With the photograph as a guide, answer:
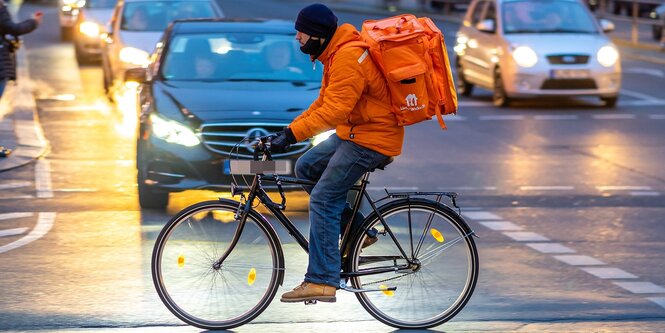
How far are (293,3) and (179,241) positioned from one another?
5175cm

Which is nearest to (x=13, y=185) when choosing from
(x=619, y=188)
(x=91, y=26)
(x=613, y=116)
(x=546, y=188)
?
(x=546, y=188)

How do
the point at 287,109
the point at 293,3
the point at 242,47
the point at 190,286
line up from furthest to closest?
the point at 293,3, the point at 242,47, the point at 287,109, the point at 190,286

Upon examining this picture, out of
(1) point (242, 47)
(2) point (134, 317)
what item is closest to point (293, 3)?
(1) point (242, 47)

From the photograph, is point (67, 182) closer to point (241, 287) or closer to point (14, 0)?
point (241, 287)

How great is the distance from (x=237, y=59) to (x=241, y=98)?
1.15 m

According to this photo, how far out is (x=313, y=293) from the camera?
690 centimetres

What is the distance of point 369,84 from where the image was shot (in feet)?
21.6

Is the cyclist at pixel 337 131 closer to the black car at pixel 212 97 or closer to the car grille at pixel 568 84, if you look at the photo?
the black car at pixel 212 97

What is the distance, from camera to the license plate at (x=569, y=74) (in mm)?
19781

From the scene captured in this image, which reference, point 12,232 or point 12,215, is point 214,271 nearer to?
point 12,232

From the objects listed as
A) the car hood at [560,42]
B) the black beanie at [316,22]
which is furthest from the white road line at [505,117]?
the black beanie at [316,22]

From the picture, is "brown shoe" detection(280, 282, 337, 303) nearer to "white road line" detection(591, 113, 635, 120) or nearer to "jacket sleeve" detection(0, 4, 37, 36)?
"jacket sleeve" detection(0, 4, 37, 36)

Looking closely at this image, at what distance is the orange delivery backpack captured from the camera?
21.5 ft

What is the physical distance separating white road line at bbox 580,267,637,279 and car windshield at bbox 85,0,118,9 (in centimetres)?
1823
